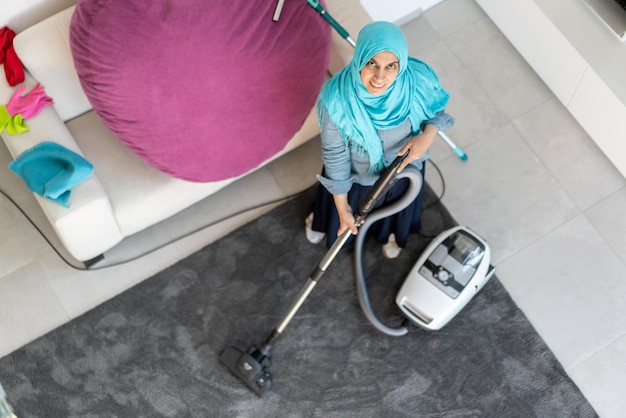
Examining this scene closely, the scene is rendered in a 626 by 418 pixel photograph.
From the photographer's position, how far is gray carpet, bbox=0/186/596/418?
106 inches

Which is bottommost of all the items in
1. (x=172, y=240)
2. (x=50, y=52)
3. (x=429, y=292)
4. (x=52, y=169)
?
(x=429, y=292)

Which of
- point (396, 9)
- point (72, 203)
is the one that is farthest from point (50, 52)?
point (396, 9)

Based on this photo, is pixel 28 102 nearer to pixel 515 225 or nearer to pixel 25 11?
pixel 25 11

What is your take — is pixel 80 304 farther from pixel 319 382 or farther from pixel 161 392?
pixel 319 382

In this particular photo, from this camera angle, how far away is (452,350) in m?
2.75

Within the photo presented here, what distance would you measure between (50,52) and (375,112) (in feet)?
3.72

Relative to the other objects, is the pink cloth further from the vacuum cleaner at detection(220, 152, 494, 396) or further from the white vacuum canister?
the white vacuum canister

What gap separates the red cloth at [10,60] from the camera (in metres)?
2.60

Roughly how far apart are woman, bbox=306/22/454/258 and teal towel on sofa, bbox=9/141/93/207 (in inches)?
30.3

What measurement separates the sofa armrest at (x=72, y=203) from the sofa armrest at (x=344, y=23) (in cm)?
88

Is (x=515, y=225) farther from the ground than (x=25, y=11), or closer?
closer

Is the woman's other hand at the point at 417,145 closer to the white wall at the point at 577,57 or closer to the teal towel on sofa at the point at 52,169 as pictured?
the white wall at the point at 577,57

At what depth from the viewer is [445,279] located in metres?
2.65

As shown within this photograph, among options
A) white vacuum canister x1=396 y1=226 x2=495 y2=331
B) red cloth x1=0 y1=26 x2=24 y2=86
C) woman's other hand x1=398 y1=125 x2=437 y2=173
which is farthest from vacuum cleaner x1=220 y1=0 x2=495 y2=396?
red cloth x1=0 y1=26 x2=24 y2=86
